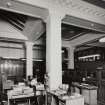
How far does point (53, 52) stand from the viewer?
4773 mm

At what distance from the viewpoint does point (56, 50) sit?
191 inches

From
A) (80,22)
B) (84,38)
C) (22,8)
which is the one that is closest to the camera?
(22,8)

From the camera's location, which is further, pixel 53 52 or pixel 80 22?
pixel 80 22

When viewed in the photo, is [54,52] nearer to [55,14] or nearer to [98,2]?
[55,14]

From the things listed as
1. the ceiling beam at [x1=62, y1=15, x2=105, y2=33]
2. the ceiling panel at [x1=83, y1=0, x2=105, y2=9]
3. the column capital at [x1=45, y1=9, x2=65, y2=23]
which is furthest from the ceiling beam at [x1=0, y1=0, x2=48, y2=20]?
the ceiling panel at [x1=83, y1=0, x2=105, y2=9]

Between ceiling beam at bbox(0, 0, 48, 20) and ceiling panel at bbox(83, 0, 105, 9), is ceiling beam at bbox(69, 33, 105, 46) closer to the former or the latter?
ceiling panel at bbox(83, 0, 105, 9)

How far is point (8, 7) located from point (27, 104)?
4.16 meters

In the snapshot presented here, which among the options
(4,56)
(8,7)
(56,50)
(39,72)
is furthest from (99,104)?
(4,56)

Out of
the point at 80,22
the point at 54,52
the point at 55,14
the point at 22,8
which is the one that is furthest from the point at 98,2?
the point at 22,8

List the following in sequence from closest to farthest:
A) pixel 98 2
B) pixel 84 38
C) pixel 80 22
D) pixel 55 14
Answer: pixel 55 14 < pixel 98 2 < pixel 80 22 < pixel 84 38

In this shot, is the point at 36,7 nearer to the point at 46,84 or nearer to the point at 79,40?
the point at 46,84

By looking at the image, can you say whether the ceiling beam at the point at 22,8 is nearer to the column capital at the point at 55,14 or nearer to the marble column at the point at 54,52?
the column capital at the point at 55,14

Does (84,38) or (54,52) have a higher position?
(84,38)

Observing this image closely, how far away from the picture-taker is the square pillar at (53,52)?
4.64m
